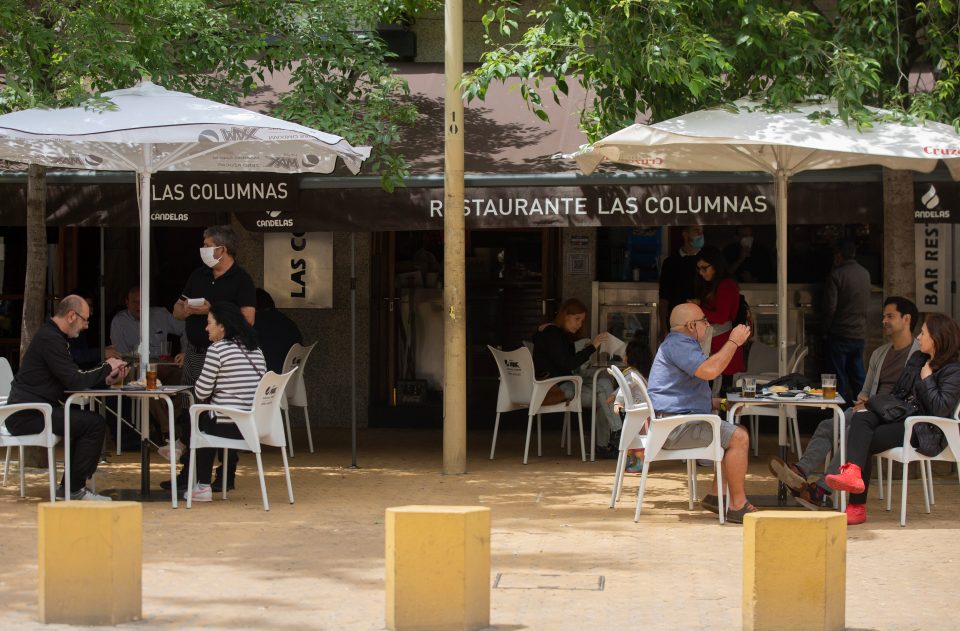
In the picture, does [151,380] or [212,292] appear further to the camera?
[212,292]

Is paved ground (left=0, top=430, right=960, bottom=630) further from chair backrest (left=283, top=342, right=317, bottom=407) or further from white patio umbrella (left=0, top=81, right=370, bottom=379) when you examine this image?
white patio umbrella (left=0, top=81, right=370, bottom=379)

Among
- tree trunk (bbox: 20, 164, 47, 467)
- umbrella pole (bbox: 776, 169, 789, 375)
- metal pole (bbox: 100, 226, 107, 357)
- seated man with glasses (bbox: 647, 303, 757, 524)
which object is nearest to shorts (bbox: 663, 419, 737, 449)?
seated man with glasses (bbox: 647, 303, 757, 524)

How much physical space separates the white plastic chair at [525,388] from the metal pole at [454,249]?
2.28 ft

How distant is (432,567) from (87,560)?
140 centimetres

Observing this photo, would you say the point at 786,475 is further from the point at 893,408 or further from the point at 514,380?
the point at 514,380

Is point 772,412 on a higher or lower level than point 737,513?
higher

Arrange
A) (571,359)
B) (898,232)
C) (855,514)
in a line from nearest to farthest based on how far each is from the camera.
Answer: (855,514)
(898,232)
(571,359)

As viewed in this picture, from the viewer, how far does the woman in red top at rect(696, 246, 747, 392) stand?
11367 millimetres

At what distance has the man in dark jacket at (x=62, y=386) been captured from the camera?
8.62 meters

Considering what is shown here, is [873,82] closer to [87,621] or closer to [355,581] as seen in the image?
[355,581]

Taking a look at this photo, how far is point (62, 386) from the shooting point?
8.71 meters

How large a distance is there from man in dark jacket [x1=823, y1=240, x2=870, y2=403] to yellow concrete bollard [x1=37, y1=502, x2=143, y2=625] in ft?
25.8

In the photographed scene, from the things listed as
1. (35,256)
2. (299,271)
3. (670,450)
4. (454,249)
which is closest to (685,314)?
(670,450)

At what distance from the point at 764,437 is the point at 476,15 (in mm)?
4831
